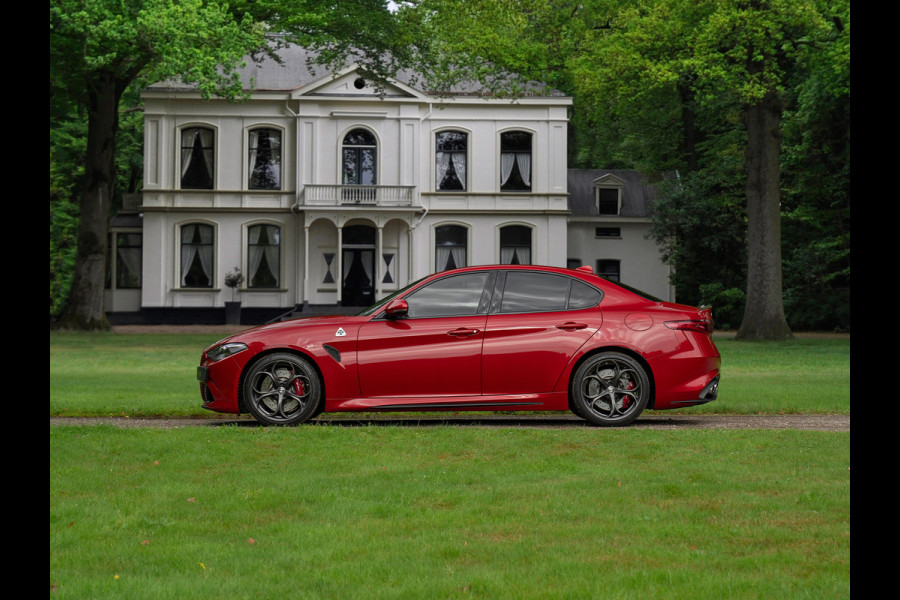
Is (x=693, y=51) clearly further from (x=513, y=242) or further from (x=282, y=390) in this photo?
(x=282, y=390)

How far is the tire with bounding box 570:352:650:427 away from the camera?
33.4 feet

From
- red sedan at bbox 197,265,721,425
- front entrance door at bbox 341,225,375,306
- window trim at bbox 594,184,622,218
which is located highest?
window trim at bbox 594,184,622,218

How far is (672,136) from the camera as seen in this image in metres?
48.0

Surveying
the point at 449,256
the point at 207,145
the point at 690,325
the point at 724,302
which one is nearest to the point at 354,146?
the point at 449,256

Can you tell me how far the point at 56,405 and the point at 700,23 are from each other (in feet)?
70.5

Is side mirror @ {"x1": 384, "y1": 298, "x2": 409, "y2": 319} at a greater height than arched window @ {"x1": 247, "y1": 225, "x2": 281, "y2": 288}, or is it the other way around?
arched window @ {"x1": 247, "y1": 225, "x2": 281, "y2": 288}

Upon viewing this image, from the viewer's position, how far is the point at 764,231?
102 ft

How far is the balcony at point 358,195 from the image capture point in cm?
4097

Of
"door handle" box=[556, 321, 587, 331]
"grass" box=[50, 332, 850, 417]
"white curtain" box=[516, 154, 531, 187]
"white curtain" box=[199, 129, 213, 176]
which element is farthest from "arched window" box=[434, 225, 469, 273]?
"door handle" box=[556, 321, 587, 331]

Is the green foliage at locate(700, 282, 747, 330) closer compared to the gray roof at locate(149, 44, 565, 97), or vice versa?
the green foliage at locate(700, 282, 747, 330)

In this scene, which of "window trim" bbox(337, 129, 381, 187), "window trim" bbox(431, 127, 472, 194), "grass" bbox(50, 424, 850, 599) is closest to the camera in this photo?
"grass" bbox(50, 424, 850, 599)

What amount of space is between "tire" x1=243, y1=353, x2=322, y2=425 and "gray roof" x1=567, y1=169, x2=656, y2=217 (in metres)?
38.5

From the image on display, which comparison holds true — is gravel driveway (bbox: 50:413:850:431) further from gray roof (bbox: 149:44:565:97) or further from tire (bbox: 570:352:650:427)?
gray roof (bbox: 149:44:565:97)
